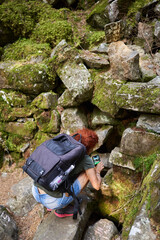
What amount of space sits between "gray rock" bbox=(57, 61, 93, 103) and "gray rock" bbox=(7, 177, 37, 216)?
3125mm

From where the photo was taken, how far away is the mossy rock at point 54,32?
21.7ft

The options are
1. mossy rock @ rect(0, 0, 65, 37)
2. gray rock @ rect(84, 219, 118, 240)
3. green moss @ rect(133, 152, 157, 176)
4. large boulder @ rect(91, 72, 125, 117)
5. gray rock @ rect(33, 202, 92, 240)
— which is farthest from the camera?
mossy rock @ rect(0, 0, 65, 37)

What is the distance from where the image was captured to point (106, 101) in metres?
4.47

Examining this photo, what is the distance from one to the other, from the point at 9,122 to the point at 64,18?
5.29 m

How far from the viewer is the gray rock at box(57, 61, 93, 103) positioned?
15.7 ft

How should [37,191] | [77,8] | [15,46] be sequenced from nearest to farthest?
[37,191]
[15,46]
[77,8]

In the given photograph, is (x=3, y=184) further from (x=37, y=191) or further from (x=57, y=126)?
(x=37, y=191)

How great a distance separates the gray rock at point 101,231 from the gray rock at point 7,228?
1.74 m

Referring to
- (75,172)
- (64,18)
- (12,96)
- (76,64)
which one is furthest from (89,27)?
(75,172)

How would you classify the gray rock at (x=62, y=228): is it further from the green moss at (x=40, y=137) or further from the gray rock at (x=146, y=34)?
the gray rock at (x=146, y=34)

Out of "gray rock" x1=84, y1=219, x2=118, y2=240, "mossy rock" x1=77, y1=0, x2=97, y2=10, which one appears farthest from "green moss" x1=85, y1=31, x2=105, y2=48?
"gray rock" x1=84, y1=219, x2=118, y2=240

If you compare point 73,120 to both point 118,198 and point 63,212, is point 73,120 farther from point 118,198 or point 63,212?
point 63,212

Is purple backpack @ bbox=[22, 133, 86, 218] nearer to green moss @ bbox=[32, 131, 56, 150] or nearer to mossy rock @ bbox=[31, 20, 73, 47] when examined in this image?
green moss @ bbox=[32, 131, 56, 150]

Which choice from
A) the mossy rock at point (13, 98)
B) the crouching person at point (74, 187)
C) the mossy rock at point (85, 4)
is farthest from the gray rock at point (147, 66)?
the mossy rock at point (85, 4)
